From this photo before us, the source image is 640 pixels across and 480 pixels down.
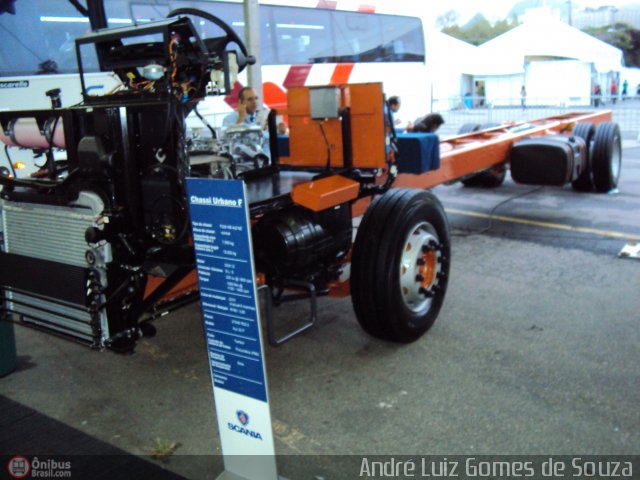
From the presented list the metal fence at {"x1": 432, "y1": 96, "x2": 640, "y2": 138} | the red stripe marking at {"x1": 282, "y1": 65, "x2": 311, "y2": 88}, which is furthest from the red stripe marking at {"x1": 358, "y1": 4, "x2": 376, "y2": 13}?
the metal fence at {"x1": 432, "y1": 96, "x2": 640, "y2": 138}

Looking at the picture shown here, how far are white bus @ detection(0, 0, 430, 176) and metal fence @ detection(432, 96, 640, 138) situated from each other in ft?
12.5

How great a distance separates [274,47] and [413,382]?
28.9 ft

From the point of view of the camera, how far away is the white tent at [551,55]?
65.6 ft

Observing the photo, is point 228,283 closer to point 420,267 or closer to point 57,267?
point 57,267

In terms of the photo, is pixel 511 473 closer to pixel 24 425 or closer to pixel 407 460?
pixel 407 460

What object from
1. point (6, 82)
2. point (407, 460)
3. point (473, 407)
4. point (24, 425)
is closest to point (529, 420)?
point (473, 407)

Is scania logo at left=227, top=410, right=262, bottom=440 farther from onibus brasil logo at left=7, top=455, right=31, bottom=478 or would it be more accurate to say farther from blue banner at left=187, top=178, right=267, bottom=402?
onibus brasil logo at left=7, top=455, right=31, bottom=478

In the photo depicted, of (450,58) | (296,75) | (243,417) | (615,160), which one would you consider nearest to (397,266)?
(243,417)

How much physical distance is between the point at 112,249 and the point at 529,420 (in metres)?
2.09

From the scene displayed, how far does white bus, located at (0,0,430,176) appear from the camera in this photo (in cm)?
787

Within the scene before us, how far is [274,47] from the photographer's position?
11.1m

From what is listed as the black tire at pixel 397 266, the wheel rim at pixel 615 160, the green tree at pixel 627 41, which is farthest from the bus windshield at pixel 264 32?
the green tree at pixel 627 41

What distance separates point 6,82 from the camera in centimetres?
775

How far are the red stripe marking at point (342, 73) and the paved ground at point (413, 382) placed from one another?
808cm
